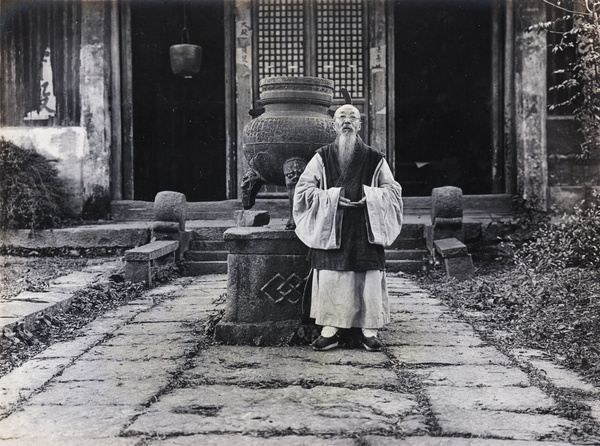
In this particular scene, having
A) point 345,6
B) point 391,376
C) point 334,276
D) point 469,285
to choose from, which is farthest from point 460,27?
point 391,376

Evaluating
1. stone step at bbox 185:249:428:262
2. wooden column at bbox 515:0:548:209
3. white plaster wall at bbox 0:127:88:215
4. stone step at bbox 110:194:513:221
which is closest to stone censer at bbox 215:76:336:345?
stone step at bbox 185:249:428:262

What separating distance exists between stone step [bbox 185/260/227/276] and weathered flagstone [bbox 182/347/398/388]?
11.8ft

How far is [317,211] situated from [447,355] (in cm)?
121

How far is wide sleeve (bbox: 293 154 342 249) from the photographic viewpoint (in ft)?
15.9

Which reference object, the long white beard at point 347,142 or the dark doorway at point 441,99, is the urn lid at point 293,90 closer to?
the long white beard at point 347,142

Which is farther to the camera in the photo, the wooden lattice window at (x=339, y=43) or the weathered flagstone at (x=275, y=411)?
the wooden lattice window at (x=339, y=43)

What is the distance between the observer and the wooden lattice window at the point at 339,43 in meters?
9.92

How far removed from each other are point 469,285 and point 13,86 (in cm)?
654

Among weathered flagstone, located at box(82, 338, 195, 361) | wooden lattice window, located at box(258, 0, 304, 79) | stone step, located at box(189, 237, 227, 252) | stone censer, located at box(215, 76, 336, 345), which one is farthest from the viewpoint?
wooden lattice window, located at box(258, 0, 304, 79)

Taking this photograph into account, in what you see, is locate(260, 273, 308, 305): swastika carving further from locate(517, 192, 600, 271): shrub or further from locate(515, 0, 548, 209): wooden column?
locate(515, 0, 548, 209): wooden column

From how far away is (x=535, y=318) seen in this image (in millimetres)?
5539

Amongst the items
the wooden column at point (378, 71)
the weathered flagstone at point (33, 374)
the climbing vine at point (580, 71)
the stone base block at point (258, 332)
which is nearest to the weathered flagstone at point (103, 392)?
the weathered flagstone at point (33, 374)

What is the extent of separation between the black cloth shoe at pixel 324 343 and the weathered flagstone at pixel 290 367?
0.05 m

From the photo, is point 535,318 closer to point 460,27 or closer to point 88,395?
point 88,395
